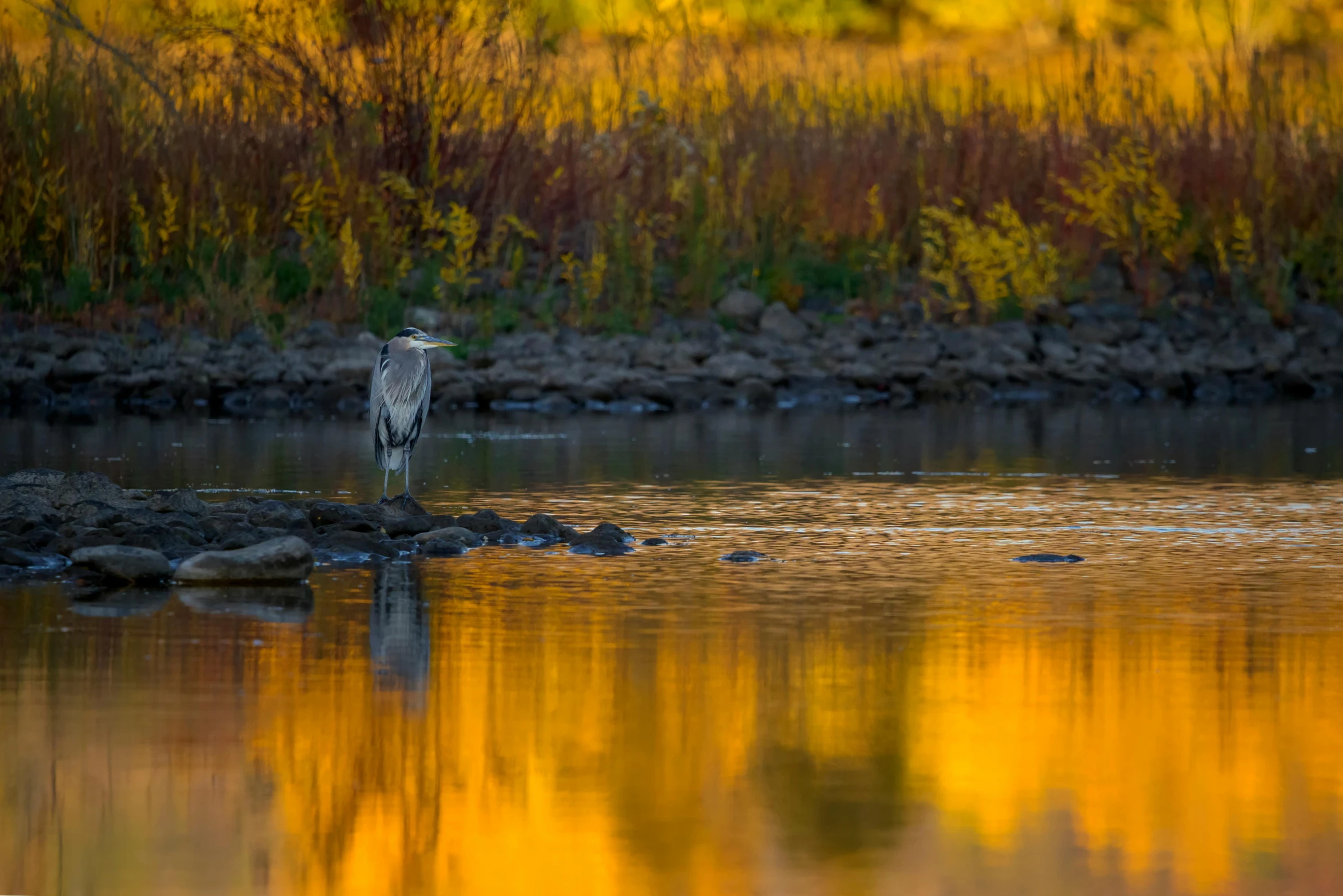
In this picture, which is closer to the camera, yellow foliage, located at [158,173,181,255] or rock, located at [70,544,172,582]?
rock, located at [70,544,172,582]

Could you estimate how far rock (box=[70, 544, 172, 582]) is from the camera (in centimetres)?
955

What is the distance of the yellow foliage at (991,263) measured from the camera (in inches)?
914

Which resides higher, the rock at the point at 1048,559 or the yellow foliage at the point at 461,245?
the yellow foliage at the point at 461,245

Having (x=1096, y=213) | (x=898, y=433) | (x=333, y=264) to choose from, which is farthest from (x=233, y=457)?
(x=1096, y=213)

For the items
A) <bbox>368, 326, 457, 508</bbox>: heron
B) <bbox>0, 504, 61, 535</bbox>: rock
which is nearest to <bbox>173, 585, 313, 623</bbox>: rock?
<bbox>0, 504, 61, 535</bbox>: rock

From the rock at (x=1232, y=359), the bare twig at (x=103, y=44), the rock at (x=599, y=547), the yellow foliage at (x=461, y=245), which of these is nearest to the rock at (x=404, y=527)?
the rock at (x=599, y=547)

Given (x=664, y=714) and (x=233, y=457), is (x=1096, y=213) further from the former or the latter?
(x=664, y=714)

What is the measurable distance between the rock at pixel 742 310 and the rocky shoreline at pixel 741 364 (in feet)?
0.05

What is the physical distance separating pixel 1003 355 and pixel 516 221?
4968mm

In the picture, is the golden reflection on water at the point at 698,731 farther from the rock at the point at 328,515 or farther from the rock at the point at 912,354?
the rock at the point at 912,354

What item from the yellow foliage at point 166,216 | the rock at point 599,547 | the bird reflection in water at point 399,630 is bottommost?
the bird reflection in water at point 399,630

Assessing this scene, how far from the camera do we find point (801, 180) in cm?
2447

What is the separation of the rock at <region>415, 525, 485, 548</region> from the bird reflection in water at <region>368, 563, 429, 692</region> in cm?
50

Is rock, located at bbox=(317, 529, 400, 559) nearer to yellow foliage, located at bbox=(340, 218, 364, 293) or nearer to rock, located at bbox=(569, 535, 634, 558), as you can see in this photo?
rock, located at bbox=(569, 535, 634, 558)
